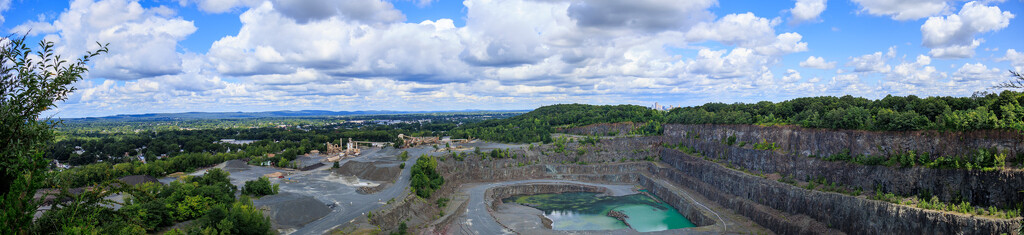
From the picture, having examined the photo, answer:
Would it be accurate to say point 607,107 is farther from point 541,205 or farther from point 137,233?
point 137,233

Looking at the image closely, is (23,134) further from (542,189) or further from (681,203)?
(542,189)

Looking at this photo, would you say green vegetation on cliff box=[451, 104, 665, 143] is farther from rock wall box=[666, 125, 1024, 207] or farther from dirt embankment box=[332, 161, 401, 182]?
dirt embankment box=[332, 161, 401, 182]

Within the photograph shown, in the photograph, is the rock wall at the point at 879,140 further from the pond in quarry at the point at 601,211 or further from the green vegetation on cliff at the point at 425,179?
the green vegetation on cliff at the point at 425,179

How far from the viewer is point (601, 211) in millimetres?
67750

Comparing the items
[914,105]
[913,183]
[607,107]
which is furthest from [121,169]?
[607,107]

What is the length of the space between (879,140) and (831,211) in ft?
29.3

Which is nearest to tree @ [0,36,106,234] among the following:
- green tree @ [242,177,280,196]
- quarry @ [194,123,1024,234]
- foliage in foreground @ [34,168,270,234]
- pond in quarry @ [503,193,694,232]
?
foliage in foreground @ [34,168,270,234]

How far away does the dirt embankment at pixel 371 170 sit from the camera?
70938 mm

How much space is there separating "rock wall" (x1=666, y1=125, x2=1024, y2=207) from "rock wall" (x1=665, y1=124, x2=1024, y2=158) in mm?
1343

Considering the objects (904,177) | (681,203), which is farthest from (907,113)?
(681,203)

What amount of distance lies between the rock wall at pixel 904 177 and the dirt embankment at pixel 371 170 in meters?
49.9

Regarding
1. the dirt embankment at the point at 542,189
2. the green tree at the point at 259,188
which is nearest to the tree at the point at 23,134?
the green tree at the point at 259,188

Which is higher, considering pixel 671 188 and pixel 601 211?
pixel 671 188

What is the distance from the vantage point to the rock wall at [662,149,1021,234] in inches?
1341
